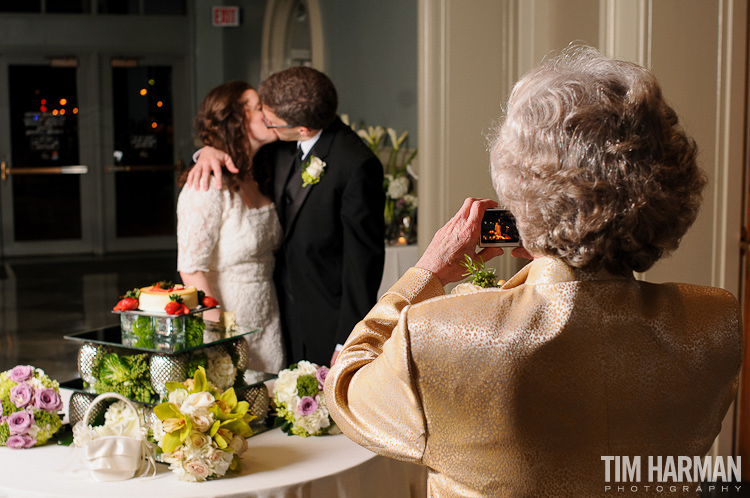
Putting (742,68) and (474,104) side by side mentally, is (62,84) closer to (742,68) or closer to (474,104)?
(474,104)

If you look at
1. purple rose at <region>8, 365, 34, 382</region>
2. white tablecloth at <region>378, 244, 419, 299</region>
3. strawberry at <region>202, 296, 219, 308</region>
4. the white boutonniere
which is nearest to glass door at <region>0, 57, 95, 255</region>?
white tablecloth at <region>378, 244, 419, 299</region>

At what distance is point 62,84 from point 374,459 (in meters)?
11.3

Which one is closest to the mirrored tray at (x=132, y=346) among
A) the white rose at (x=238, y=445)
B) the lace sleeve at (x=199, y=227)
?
the white rose at (x=238, y=445)

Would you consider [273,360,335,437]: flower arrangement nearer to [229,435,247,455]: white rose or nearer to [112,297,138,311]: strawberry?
[229,435,247,455]: white rose

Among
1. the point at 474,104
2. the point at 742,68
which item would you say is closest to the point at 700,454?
the point at 742,68

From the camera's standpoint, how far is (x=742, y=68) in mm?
2996

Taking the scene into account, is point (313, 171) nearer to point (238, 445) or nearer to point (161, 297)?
point (161, 297)

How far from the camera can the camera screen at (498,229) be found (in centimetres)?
128

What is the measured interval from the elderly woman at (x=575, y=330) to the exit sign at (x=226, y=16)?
→ 10.8m

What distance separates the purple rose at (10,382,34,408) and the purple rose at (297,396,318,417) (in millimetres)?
648

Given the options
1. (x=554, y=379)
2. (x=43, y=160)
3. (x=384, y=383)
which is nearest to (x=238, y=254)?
(x=384, y=383)

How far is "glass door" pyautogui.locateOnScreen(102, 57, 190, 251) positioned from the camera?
38.3ft

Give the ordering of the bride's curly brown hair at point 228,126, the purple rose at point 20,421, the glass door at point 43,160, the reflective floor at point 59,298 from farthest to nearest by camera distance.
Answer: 1. the glass door at point 43,160
2. the reflective floor at point 59,298
3. the bride's curly brown hair at point 228,126
4. the purple rose at point 20,421

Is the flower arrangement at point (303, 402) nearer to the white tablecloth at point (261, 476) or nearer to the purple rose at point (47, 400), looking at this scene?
the white tablecloth at point (261, 476)
